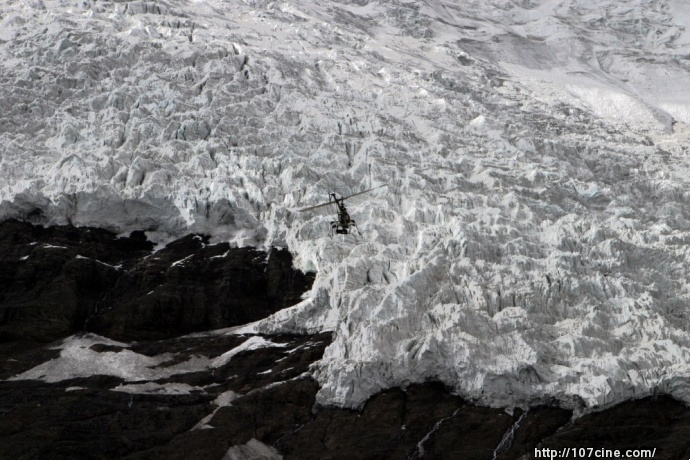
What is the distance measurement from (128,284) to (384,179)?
28.6 meters

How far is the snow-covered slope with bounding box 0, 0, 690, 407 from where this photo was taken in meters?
63.3

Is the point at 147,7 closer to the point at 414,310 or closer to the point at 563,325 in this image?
the point at 414,310

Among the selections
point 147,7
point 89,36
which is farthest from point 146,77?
point 147,7

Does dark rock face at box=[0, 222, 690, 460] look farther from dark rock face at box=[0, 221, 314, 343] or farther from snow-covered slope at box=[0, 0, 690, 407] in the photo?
snow-covered slope at box=[0, 0, 690, 407]

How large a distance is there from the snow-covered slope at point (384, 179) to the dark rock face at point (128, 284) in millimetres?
2460

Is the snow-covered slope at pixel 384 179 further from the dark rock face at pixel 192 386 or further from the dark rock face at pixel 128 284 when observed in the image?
the dark rock face at pixel 128 284

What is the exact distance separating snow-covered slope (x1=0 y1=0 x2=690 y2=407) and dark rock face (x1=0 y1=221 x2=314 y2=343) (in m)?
2.46

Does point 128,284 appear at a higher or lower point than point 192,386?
higher

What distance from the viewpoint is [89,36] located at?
98.0 m

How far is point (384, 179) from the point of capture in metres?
82.6

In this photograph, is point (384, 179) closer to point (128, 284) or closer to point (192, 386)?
point (128, 284)

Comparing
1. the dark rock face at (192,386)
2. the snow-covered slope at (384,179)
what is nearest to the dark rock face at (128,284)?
the dark rock face at (192,386)

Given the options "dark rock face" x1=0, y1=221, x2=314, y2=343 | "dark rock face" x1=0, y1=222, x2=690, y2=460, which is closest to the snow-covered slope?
"dark rock face" x1=0, y1=222, x2=690, y2=460

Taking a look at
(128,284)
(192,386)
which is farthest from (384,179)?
(192,386)
